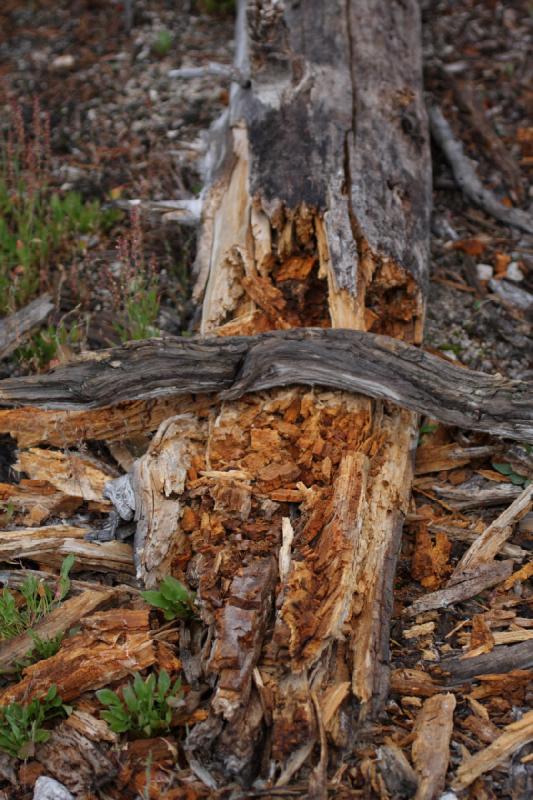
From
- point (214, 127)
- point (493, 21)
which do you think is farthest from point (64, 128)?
point (493, 21)

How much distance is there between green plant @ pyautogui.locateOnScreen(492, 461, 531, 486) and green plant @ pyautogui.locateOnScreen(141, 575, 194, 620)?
1606 mm

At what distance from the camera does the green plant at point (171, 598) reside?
3.06m

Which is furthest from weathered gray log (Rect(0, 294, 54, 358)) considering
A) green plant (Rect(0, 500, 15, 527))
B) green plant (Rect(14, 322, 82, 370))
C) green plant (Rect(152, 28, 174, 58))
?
green plant (Rect(152, 28, 174, 58))

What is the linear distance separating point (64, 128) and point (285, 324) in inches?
139

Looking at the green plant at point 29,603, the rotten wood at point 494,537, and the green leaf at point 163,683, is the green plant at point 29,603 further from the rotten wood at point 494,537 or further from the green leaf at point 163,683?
the rotten wood at point 494,537

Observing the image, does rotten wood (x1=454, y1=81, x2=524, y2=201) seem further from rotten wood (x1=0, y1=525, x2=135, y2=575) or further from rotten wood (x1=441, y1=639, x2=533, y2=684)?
rotten wood (x1=0, y1=525, x2=135, y2=575)

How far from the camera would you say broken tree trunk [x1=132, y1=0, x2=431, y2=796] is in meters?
2.81

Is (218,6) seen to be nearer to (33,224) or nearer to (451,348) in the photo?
(33,224)

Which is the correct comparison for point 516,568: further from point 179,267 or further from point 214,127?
point 214,127

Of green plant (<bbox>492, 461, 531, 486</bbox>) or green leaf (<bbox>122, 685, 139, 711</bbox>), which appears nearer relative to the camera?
green leaf (<bbox>122, 685, 139, 711</bbox>)

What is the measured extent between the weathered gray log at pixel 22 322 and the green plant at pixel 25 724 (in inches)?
87.9

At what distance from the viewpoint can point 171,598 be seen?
121 inches

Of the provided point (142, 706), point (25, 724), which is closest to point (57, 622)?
point (25, 724)

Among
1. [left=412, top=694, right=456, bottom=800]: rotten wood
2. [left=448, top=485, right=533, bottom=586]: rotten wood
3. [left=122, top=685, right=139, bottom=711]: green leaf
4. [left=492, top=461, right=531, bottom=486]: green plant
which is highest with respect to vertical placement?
[left=492, top=461, right=531, bottom=486]: green plant
